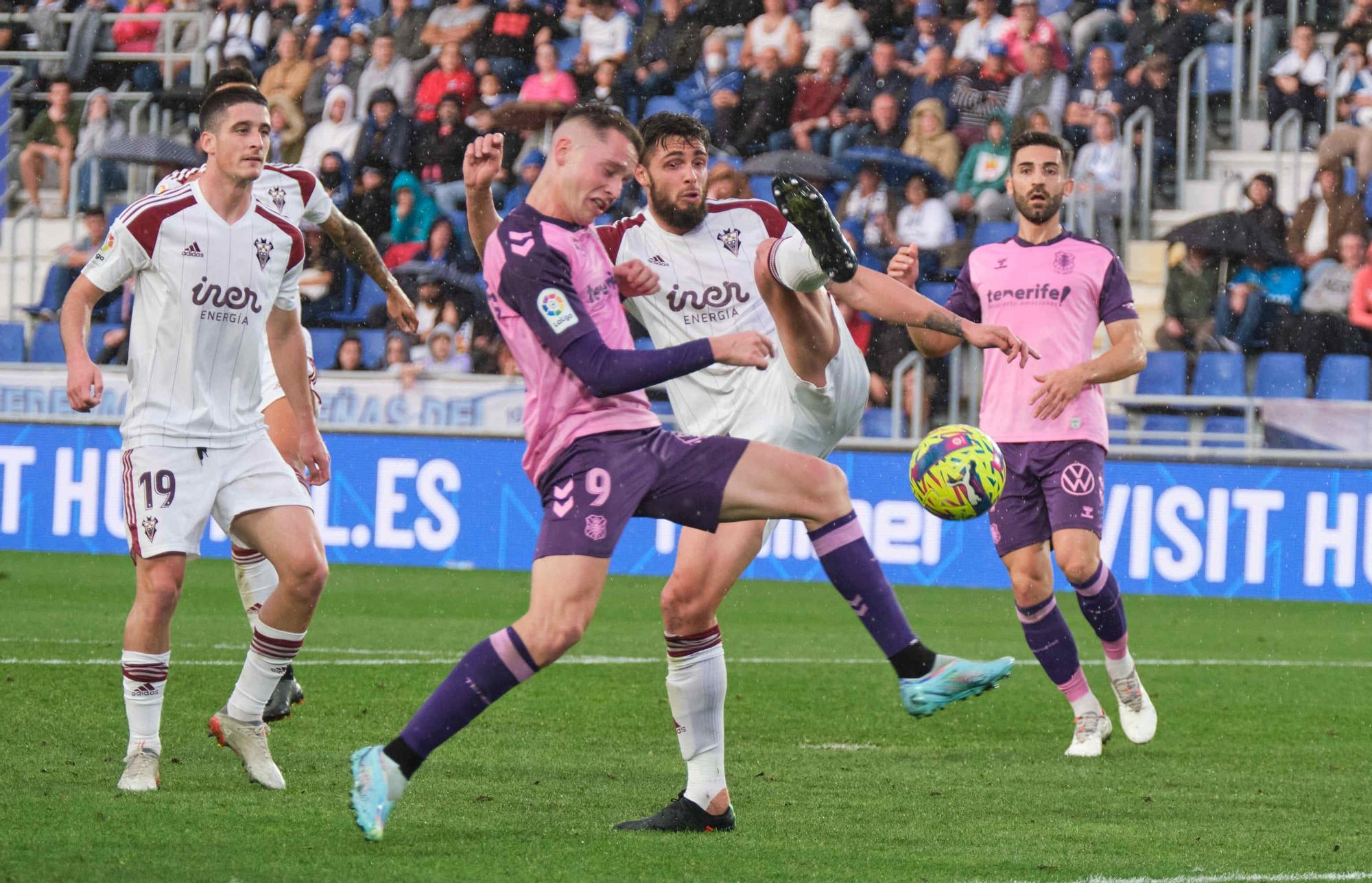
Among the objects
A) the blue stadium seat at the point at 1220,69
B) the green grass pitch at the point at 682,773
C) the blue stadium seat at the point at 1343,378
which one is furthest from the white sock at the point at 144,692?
the blue stadium seat at the point at 1220,69

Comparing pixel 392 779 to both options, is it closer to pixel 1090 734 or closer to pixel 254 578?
pixel 254 578

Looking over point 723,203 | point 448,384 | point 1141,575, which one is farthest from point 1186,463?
point 723,203

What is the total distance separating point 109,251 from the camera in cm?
588

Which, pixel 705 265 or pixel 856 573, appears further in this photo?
pixel 705 265

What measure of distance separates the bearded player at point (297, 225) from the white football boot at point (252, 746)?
358 mm

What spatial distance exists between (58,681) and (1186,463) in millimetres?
8600

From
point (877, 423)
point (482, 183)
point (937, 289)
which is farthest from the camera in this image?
point (937, 289)

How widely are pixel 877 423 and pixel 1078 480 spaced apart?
25.6 ft

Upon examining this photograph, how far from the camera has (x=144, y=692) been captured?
5848 mm

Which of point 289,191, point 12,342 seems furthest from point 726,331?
point 12,342

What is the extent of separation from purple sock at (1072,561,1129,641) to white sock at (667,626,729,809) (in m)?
2.40

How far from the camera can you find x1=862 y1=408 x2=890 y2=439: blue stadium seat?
15.1 meters

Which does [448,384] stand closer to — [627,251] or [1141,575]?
[1141,575]

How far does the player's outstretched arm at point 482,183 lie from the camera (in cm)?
554
